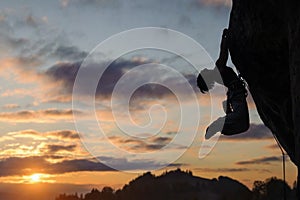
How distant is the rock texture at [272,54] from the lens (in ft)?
52.5

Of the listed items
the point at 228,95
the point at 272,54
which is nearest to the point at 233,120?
the point at 228,95

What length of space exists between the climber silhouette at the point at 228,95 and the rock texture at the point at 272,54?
49cm

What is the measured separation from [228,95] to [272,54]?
2.85 meters

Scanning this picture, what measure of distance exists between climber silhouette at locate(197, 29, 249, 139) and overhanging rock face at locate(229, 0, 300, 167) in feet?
1.59

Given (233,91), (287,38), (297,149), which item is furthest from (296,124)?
(233,91)

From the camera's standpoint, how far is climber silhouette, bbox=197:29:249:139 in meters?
19.2

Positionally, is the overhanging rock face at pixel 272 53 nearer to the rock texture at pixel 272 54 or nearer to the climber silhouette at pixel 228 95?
the rock texture at pixel 272 54

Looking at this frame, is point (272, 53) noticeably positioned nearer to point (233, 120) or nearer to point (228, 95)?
point (233, 120)

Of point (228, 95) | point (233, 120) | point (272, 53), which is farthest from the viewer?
point (228, 95)

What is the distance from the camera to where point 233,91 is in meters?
20.4

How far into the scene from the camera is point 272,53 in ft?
59.5

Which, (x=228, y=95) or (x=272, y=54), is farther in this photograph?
(x=228, y=95)

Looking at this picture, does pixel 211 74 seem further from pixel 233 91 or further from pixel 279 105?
pixel 279 105

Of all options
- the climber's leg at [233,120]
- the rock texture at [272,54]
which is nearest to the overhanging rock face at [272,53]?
the rock texture at [272,54]
